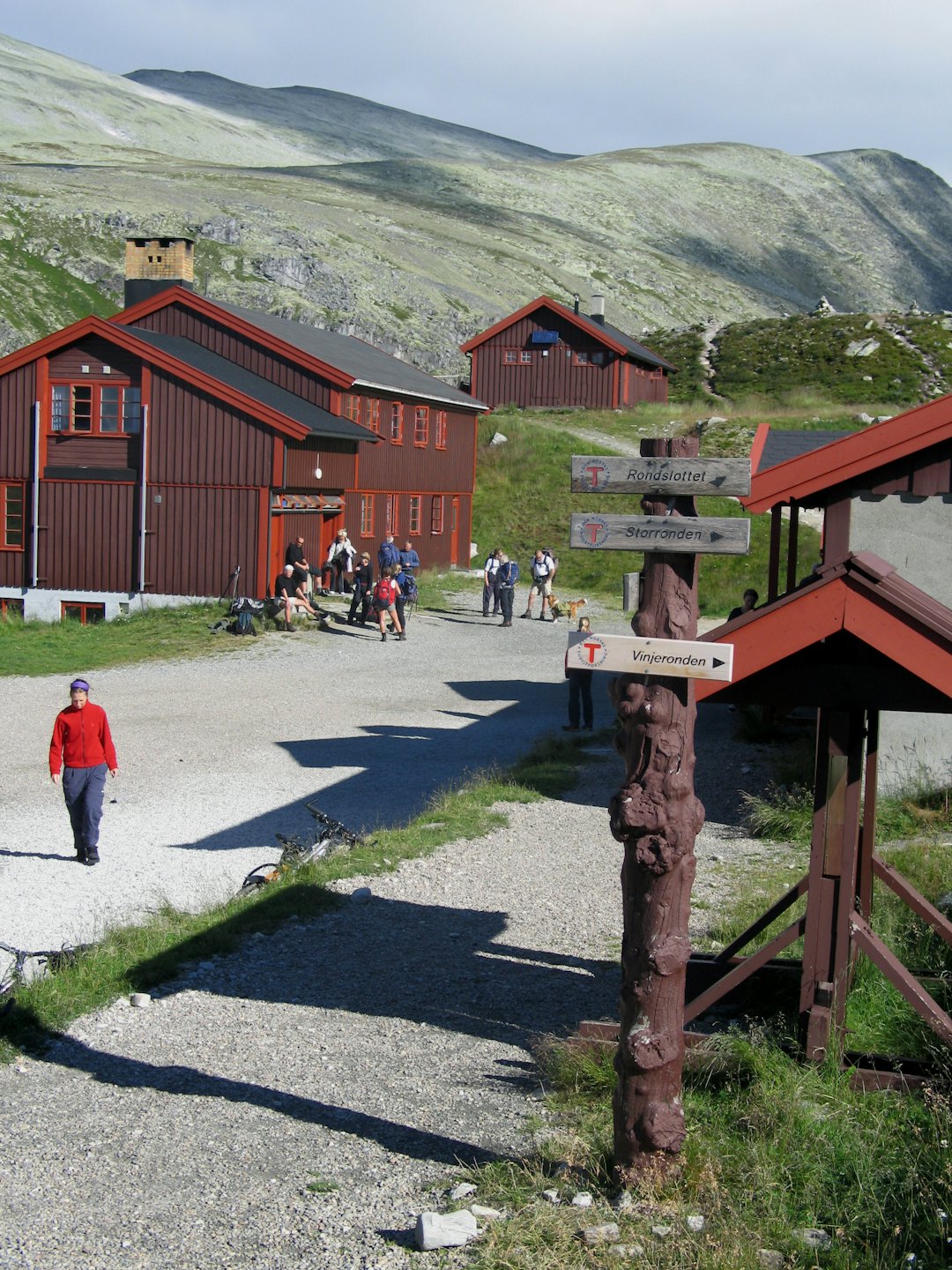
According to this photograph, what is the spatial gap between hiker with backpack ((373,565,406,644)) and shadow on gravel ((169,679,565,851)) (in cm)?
491

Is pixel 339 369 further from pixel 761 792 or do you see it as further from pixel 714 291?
pixel 714 291

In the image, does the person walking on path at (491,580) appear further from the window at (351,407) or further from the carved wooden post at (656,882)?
the carved wooden post at (656,882)

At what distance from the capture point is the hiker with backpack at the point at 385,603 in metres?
28.1

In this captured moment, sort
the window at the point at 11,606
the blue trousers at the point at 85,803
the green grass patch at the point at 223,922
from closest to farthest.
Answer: the green grass patch at the point at 223,922, the blue trousers at the point at 85,803, the window at the point at 11,606

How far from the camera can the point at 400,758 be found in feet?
58.0

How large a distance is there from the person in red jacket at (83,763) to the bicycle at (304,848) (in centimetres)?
160

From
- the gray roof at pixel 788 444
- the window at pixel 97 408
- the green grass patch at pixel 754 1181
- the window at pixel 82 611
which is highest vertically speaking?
the window at pixel 97 408

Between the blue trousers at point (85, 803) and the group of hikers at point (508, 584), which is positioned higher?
the group of hikers at point (508, 584)

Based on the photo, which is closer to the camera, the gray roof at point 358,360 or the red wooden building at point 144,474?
the red wooden building at point 144,474

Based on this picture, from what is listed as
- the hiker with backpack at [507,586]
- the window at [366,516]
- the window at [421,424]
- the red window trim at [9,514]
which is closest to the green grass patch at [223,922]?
the hiker with backpack at [507,586]

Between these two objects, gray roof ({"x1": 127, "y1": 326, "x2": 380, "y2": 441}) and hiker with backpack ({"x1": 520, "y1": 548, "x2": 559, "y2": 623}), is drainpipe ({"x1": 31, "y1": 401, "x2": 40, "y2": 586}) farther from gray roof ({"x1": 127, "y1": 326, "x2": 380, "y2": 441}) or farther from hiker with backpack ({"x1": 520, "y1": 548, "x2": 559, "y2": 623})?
hiker with backpack ({"x1": 520, "y1": 548, "x2": 559, "y2": 623})

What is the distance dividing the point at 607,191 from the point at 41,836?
535 ft

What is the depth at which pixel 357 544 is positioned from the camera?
3559 centimetres

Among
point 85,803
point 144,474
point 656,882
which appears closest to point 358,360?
point 144,474
